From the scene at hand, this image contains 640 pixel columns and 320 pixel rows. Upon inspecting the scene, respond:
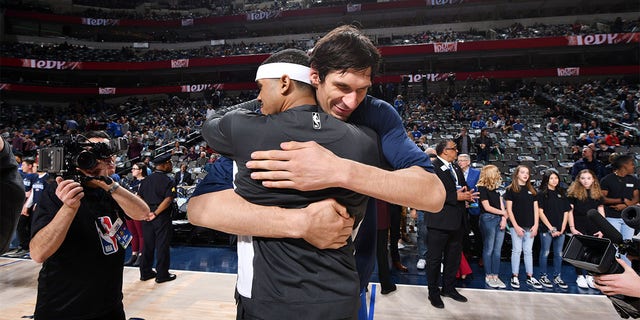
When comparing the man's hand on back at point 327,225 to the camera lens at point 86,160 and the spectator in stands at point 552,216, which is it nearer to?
the camera lens at point 86,160

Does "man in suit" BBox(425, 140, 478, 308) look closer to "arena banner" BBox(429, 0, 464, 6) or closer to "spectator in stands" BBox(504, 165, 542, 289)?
"spectator in stands" BBox(504, 165, 542, 289)

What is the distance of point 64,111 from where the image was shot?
25.6m

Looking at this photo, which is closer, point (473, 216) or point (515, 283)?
point (515, 283)

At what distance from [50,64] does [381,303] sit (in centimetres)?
2939

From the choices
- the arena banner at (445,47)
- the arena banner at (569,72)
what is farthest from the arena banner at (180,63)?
the arena banner at (569,72)

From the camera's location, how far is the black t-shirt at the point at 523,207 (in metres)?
4.89

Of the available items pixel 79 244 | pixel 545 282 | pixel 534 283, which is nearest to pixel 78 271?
pixel 79 244

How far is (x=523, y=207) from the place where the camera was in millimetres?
4898

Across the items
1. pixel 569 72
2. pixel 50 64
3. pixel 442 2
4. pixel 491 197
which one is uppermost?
pixel 442 2

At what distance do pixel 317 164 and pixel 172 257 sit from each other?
20.3 ft

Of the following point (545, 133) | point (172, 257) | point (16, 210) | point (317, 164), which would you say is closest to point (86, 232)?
point (16, 210)

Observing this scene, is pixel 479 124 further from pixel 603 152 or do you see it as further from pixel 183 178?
pixel 183 178

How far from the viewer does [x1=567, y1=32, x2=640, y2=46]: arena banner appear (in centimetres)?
1934

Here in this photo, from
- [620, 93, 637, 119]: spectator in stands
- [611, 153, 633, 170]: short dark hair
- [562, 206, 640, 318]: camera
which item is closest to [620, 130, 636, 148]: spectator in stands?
[620, 93, 637, 119]: spectator in stands
